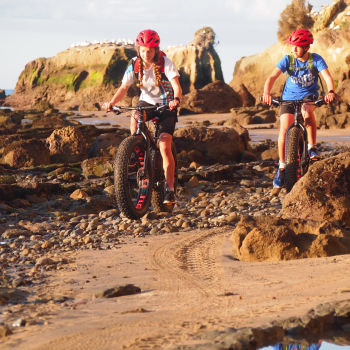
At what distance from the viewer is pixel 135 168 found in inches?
316

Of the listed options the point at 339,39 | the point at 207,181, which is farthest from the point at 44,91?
the point at 207,181

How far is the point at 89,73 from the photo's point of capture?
6328cm

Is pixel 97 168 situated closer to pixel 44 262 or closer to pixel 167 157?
pixel 167 157

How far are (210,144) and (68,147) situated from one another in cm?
416

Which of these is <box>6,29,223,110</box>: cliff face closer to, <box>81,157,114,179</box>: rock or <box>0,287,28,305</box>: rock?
<box>81,157,114,179</box>: rock

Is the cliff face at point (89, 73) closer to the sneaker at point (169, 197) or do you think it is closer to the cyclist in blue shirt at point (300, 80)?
the cyclist in blue shirt at point (300, 80)

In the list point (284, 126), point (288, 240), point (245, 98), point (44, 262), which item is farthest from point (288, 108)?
point (245, 98)

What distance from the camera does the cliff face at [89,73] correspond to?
5734 cm

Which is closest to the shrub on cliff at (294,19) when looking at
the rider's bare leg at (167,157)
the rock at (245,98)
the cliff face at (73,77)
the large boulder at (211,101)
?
the rock at (245,98)

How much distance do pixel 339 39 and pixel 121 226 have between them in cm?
2872

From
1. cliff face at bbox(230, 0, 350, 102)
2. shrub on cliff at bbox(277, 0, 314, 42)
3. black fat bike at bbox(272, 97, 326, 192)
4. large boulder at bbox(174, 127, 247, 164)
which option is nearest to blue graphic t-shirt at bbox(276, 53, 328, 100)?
black fat bike at bbox(272, 97, 326, 192)

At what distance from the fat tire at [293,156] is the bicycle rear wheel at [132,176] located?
1.97 metres

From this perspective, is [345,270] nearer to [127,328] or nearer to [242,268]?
[242,268]

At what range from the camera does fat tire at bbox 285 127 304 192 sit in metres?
8.83
